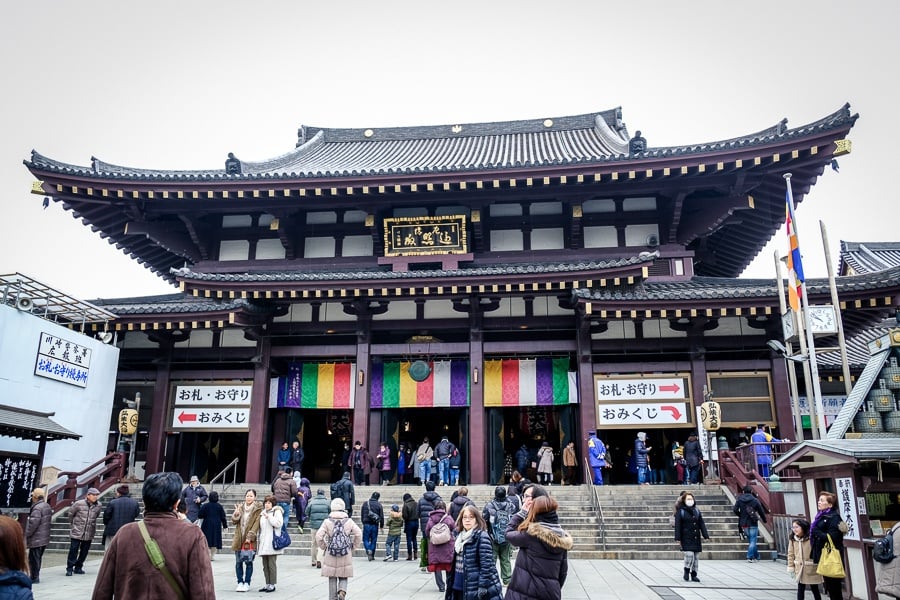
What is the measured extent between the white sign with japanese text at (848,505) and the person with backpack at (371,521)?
8538mm

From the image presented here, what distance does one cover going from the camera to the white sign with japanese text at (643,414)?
18.7 m

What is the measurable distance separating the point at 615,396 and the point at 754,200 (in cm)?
813

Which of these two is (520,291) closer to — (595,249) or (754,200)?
(595,249)

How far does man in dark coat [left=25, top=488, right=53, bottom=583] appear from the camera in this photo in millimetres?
11812

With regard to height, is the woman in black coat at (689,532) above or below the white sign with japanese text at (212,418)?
below

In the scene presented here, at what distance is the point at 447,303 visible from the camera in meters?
20.8

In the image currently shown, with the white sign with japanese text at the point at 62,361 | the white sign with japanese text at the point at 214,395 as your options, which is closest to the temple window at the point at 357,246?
the white sign with japanese text at the point at 214,395

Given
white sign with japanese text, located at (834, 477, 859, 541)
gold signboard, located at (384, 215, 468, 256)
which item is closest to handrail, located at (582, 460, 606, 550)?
white sign with japanese text, located at (834, 477, 859, 541)

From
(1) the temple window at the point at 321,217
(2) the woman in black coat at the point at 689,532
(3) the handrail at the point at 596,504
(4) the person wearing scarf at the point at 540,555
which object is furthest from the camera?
(1) the temple window at the point at 321,217

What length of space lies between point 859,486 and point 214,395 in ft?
56.5

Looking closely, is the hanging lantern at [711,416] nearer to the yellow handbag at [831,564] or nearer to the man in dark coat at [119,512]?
the yellow handbag at [831,564]

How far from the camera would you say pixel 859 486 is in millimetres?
9250

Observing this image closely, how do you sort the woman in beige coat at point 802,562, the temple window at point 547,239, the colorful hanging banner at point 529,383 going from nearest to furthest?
the woman in beige coat at point 802,562 < the colorful hanging banner at point 529,383 < the temple window at point 547,239

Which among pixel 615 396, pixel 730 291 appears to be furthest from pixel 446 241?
pixel 730 291
